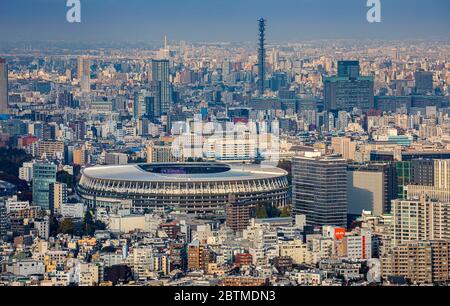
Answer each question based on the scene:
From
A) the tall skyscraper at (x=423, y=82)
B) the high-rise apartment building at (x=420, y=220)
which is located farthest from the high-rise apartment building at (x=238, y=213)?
the tall skyscraper at (x=423, y=82)

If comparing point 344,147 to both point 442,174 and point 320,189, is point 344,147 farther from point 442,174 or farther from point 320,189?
point 320,189

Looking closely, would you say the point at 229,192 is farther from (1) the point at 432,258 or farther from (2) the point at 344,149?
→ (1) the point at 432,258

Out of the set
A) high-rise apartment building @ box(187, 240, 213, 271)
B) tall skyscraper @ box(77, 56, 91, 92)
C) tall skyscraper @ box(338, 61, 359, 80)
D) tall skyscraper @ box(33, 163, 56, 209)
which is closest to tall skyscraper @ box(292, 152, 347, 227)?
high-rise apartment building @ box(187, 240, 213, 271)

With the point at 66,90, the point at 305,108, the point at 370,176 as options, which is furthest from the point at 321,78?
the point at 370,176

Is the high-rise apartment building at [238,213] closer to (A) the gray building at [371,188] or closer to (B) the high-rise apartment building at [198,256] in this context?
(A) the gray building at [371,188]

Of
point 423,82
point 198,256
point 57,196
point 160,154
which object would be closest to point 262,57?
point 423,82

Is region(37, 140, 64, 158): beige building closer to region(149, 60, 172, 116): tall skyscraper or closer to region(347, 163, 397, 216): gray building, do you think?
region(149, 60, 172, 116): tall skyscraper
